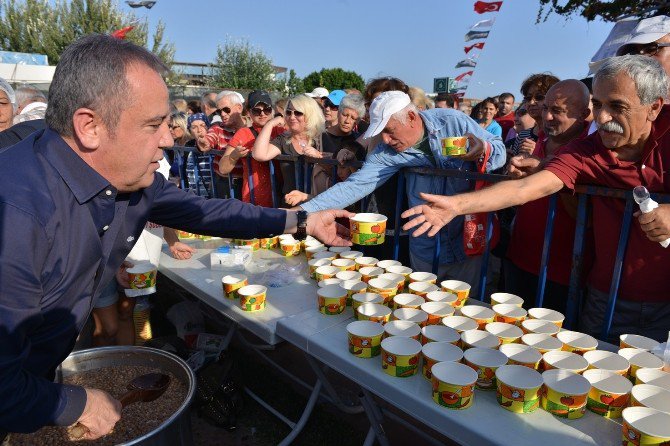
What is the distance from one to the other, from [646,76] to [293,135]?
2734 millimetres

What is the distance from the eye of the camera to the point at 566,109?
107 inches

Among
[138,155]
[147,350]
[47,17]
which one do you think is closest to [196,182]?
[147,350]

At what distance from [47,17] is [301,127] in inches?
1161

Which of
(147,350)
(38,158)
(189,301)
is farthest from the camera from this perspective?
(189,301)

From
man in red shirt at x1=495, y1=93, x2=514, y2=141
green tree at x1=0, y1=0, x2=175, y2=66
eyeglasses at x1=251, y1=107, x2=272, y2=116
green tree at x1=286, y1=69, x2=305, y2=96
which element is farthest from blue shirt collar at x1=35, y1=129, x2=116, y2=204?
green tree at x1=286, y1=69, x2=305, y2=96

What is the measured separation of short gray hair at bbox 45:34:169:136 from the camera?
131 cm

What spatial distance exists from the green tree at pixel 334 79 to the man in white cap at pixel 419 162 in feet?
145

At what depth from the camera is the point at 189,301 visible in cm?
369

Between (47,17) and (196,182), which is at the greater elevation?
(47,17)

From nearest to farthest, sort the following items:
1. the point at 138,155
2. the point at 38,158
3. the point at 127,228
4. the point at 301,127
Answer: the point at 38,158, the point at 138,155, the point at 127,228, the point at 301,127

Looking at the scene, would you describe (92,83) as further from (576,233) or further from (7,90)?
(7,90)

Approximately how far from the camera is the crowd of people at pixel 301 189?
128 cm

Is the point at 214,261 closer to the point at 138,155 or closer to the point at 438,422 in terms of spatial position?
the point at 138,155

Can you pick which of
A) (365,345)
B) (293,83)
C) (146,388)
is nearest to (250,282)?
(146,388)
